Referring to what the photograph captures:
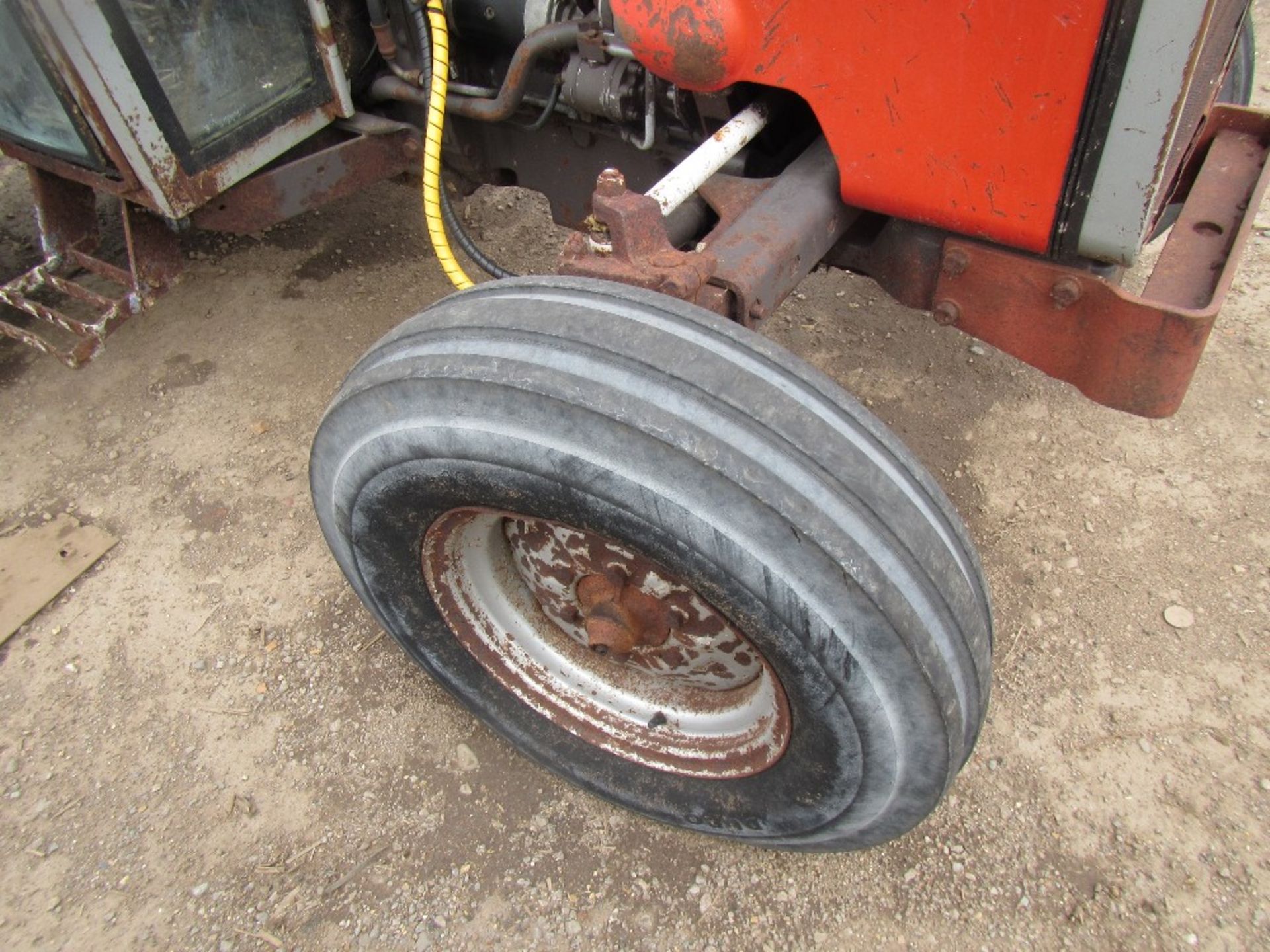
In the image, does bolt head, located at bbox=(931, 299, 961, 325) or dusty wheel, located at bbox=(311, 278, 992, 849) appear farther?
bolt head, located at bbox=(931, 299, 961, 325)

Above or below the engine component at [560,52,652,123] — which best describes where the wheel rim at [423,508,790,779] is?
below

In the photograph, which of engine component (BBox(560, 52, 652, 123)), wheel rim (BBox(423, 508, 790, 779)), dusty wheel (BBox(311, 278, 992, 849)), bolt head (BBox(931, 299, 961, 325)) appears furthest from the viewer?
engine component (BBox(560, 52, 652, 123))

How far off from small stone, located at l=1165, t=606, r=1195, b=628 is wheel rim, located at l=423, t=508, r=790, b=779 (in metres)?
1.19

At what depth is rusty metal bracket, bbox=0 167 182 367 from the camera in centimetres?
238

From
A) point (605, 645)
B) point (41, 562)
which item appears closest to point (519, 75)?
point (605, 645)

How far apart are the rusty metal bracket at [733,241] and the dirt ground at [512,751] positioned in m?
1.08

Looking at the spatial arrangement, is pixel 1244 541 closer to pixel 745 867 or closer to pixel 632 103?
pixel 745 867

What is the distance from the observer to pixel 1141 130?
4.38ft

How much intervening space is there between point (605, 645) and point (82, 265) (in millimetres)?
2041

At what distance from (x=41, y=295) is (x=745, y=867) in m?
3.08

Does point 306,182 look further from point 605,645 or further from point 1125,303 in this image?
point 1125,303

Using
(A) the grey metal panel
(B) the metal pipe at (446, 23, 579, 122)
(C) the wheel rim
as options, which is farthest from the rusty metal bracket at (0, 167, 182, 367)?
(A) the grey metal panel

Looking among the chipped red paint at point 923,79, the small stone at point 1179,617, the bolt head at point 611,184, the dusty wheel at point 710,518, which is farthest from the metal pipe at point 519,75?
the small stone at point 1179,617

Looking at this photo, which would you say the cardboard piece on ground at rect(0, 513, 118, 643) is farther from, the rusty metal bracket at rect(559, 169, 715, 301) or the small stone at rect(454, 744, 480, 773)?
the rusty metal bracket at rect(559, 169, 715, 301)
